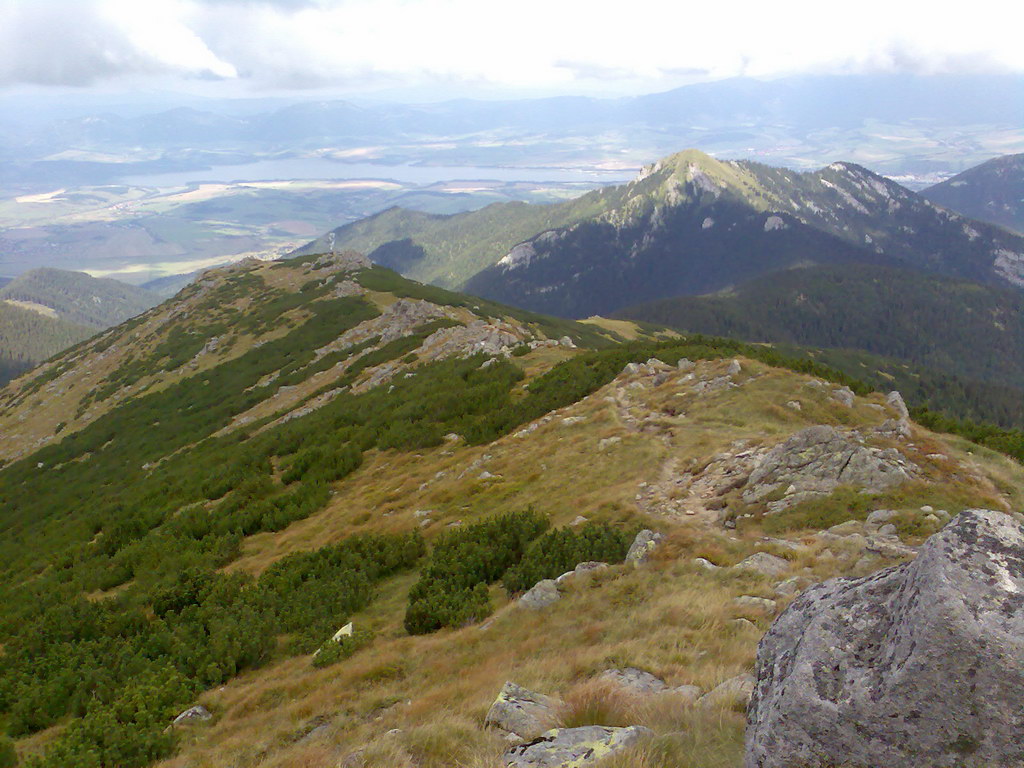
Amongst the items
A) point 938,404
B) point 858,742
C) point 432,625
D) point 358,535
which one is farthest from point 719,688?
point 938,404

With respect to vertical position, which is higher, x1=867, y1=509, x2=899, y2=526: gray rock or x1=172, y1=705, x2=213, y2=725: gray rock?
x1=867, y1=509, x2=899, y2=526: gray rock

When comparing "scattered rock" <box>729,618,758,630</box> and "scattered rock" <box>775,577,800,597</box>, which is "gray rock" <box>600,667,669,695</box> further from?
"scattered rock" <box>775,577,800,597</box>

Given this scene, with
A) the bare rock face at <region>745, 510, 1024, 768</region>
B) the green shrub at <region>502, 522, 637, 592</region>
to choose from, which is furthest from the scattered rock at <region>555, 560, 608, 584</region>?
the bare rock face at <region>745, 510, 1024, 768</region>

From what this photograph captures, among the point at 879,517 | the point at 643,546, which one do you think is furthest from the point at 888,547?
the point at 643,546

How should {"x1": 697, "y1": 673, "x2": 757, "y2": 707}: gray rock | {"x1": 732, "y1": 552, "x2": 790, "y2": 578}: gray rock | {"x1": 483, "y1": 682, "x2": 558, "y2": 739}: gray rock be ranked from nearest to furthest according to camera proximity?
{"x1": 697, "y1": 673, "x2": 757, "y2": 707}: gray rock < {"x1": 483, "y1": 682, "x2": 558, "y2": 739}: gray rock < {"x1": 732, "y1": 552, "x2": 790, "y2": 578}: gray rock

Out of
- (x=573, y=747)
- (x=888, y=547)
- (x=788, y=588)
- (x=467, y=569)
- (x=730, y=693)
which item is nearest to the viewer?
(x=573, y=747)

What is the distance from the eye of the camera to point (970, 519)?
3.98 metres

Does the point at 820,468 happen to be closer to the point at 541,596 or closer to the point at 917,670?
the point at 541,596

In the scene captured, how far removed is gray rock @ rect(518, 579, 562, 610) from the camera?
32.2 feet

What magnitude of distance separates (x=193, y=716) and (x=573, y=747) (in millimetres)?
6958

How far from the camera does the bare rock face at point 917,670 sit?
10.6ft

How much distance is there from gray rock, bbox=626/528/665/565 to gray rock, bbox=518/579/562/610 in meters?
1.70

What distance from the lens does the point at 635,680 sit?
6.58 m

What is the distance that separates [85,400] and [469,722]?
7503cm
